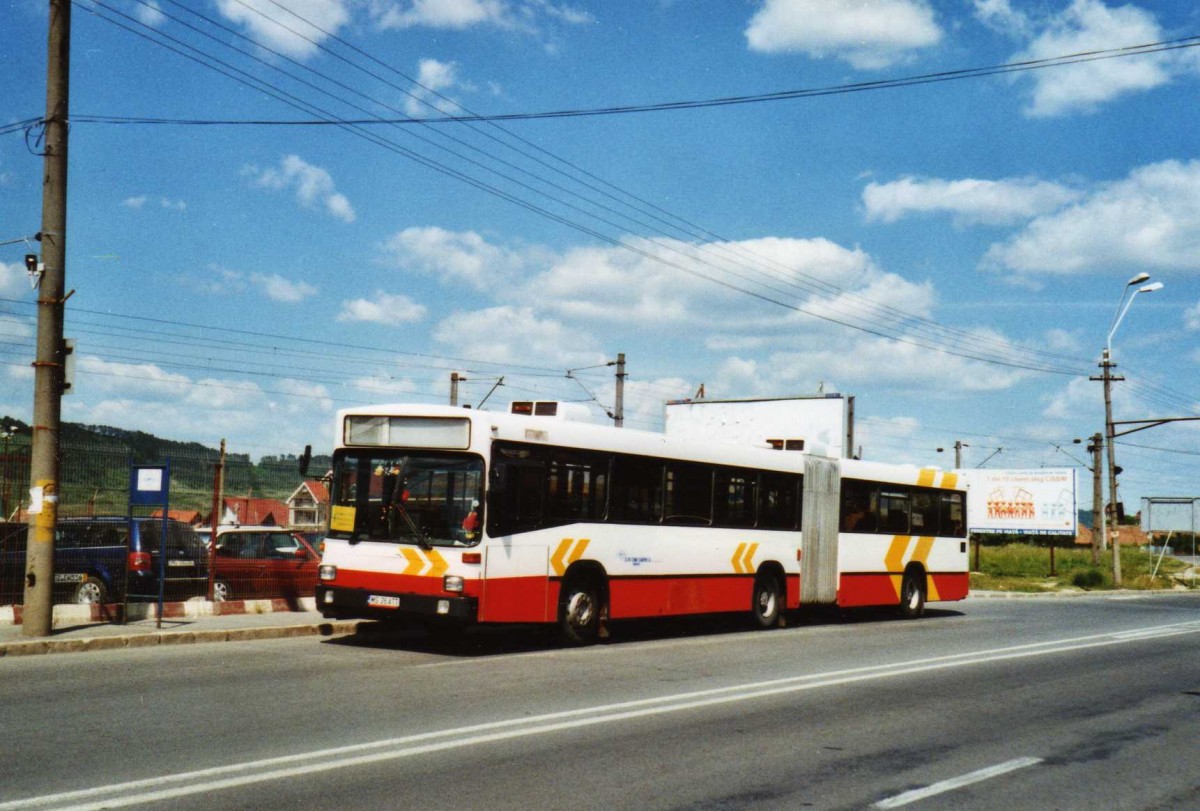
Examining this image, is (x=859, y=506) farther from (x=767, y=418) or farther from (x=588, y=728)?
(x=767, y=418)

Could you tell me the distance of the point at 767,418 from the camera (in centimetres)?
A: 3512

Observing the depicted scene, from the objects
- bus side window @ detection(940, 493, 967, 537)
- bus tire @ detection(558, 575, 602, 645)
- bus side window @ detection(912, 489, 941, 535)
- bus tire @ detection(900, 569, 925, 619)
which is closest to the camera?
bus tire @ detection(558, 575, 602, 645)

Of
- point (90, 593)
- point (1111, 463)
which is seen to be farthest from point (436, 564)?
point (1111, 463)

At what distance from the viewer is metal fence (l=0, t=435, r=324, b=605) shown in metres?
14.8

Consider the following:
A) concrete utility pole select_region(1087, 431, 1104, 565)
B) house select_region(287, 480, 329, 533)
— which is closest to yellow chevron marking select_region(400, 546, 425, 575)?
house select_region(287, 480, 329, 533)

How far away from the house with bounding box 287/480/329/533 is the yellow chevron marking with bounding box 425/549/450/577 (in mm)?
6632

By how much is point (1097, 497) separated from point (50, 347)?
41.3 metres

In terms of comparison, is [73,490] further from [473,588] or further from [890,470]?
[890,470]

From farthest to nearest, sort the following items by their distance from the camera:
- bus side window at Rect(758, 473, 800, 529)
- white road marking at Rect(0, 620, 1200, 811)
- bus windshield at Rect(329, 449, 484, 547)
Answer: bus side window at Rect(758, 473, 800, 529) < bus windshield at Rect(329, 449, 484, 547) < white road marking at Rect(0, 620, 1200, 811)

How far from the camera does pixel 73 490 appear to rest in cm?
1560

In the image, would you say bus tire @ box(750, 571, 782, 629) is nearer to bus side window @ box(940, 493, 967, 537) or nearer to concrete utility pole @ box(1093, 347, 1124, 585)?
bus side window @ box(940, 493, 967, 537)

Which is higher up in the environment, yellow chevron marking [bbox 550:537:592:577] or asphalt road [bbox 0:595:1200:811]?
yellow chevron marking [bbox 550:537:592:577]

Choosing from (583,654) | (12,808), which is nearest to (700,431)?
(583,654)

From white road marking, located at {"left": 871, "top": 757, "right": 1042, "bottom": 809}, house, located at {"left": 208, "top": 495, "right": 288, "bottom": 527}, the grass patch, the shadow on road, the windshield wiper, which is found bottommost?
the grass patch
